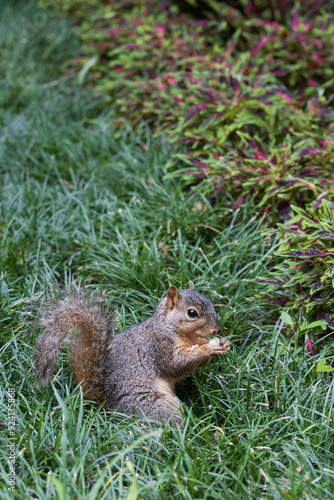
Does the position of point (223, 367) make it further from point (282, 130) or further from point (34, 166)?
point (34, 166)

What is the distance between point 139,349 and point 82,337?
31 cm

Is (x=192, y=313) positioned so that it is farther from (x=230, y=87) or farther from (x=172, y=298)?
(x=230, y=87)

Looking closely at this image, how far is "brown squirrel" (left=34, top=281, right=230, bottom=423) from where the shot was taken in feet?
8.07

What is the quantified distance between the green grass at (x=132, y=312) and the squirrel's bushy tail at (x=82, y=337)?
150mm

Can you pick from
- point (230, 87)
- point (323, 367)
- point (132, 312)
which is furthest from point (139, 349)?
point (230, 87)

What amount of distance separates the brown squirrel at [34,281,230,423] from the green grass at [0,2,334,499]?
113mm

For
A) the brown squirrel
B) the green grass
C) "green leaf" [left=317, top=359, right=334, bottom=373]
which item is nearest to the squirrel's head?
the brown squirrel

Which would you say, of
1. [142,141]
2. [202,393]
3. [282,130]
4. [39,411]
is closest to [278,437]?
[202,393]

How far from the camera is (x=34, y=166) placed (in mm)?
4625

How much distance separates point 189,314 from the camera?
2594mm

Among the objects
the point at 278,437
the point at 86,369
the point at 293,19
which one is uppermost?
the point at 293,19

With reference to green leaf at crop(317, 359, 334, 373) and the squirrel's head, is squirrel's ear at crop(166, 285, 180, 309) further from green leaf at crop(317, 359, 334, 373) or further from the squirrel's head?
green leaf at crop(317, 359, 334, 373)

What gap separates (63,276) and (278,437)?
185cm

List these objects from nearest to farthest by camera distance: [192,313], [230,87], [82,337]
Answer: [82,337] → [192,313] → [230,87]
